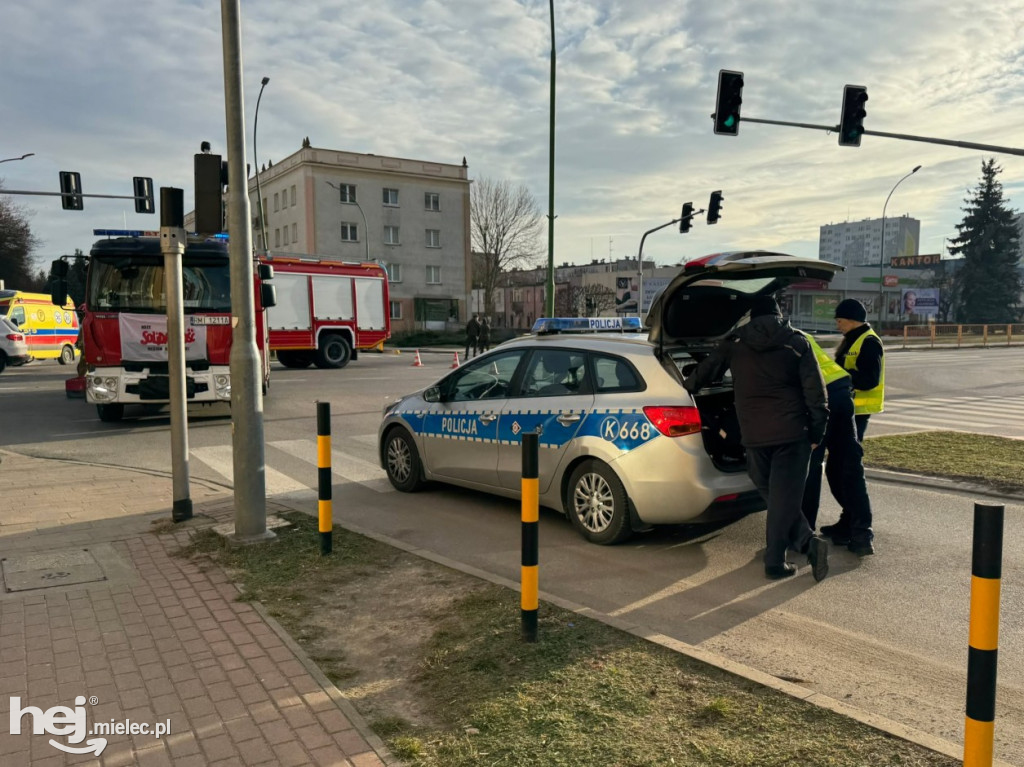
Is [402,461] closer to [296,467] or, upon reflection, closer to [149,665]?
[296,467]

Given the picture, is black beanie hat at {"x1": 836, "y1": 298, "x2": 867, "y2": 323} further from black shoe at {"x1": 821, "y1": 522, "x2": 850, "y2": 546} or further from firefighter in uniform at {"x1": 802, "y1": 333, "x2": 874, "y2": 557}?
black shoe at {"x1": 821, "y1": 522, "x2": 850, "y2": 546}

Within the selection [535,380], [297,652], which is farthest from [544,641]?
[535,380]

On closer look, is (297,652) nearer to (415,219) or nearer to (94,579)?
(94,579)

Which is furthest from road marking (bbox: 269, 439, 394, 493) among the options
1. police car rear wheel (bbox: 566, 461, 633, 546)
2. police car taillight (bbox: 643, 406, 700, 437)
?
police car taillight (bbox: 643, 406, 700, 437)

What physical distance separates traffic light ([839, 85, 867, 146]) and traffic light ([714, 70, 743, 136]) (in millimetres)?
2483

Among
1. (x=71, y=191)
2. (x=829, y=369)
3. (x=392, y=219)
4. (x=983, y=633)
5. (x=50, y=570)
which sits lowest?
(x=50, y=570)

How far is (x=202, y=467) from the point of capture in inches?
373

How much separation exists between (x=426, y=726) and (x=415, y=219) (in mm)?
56052

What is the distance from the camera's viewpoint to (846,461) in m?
5.79

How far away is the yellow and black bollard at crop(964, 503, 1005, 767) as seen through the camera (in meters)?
2.43

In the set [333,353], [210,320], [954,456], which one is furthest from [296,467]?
[333,353]

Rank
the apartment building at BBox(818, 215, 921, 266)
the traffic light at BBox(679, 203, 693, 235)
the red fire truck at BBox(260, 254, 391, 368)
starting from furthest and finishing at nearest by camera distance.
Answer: the apartment building at BBox(818, 215, 921, 266), the traffic light at BBox(679, 203, 693, 235), the red fire truck at BBox(260, 254, 391, 368)

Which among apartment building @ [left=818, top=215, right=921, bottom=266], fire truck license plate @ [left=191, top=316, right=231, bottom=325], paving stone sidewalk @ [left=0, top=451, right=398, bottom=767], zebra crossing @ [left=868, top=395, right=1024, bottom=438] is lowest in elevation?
zebra crossing @ [left=868, top=395, right=1024, bottom=438]

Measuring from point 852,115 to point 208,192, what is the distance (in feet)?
52.9
